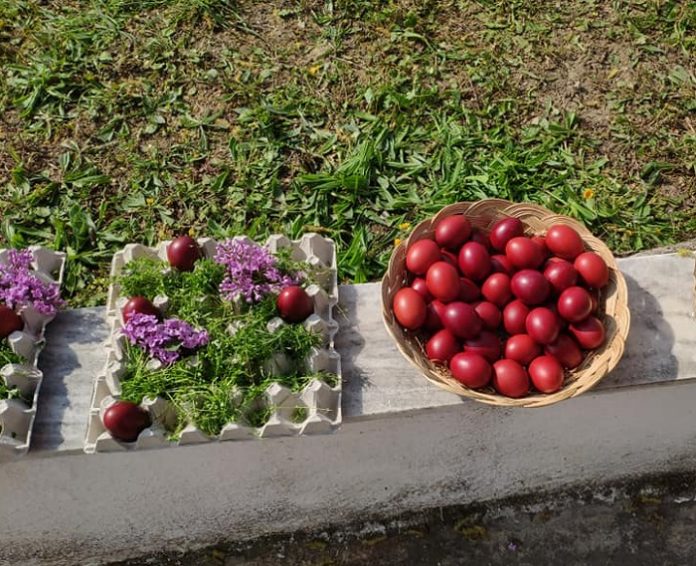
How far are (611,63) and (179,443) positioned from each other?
3.46 metres

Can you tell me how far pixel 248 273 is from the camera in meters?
2.75

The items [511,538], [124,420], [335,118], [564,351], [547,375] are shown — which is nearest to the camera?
[124,420]

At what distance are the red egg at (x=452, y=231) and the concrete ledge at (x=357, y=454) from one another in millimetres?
378

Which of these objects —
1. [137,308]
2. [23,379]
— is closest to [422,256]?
[137,308]

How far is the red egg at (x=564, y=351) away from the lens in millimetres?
2730

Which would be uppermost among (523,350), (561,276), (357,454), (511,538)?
(561,276)

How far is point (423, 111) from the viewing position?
4.20 metres

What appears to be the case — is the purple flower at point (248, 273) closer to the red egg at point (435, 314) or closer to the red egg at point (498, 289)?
the red egg at point (435, 314)

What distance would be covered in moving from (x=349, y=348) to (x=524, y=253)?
77cm

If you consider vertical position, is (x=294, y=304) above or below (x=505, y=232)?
below

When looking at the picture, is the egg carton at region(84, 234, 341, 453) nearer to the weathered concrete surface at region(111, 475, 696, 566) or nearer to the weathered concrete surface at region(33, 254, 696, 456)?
the weathered concrete surface at region(33, 254, 696, 456)

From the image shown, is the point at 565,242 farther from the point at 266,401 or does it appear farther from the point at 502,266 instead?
the point at 266,401

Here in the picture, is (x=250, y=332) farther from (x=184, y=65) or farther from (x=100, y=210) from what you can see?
(x=184, y=65)

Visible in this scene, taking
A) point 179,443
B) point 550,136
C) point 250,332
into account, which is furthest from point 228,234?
point 550,136
